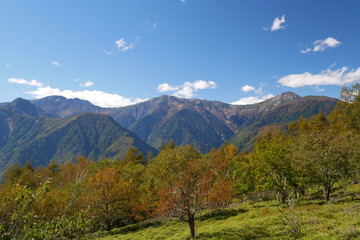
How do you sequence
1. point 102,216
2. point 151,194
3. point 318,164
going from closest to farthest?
point 318,164, point 102,216, point 151,194

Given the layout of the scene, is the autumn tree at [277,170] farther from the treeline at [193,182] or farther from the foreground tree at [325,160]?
the foreground tree at [325,160]

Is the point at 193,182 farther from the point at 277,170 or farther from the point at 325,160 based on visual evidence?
the point at 325,160

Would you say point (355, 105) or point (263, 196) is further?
point (355, 105)

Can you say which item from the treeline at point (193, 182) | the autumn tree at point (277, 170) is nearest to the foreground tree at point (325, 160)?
the treeline at point (193, 182)

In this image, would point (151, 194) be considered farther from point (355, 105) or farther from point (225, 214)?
point (355, 105)

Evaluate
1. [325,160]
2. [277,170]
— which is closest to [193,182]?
[277,170]

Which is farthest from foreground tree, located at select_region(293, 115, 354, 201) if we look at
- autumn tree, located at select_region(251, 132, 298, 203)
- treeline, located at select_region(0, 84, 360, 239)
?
autumn tree, located at select_region(251, 132, 298, 203)

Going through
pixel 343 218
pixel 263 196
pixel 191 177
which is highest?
pixel 191 177

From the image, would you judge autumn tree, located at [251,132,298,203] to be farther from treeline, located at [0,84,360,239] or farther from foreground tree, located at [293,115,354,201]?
foreground tree, located at [293,115,354,201]

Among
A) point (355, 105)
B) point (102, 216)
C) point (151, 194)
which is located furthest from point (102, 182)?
point (355, 105)

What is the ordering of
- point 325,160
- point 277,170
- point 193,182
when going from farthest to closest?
point 277,170 → point 325,160 → point 193,182

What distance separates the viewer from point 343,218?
24.9 metres

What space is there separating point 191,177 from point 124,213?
25.7 meters

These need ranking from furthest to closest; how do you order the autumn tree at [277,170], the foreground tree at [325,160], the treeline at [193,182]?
1. the autumn tree at [277,170]
2. the foreground tree at [325,160]
3. the treeline at [193,182]
